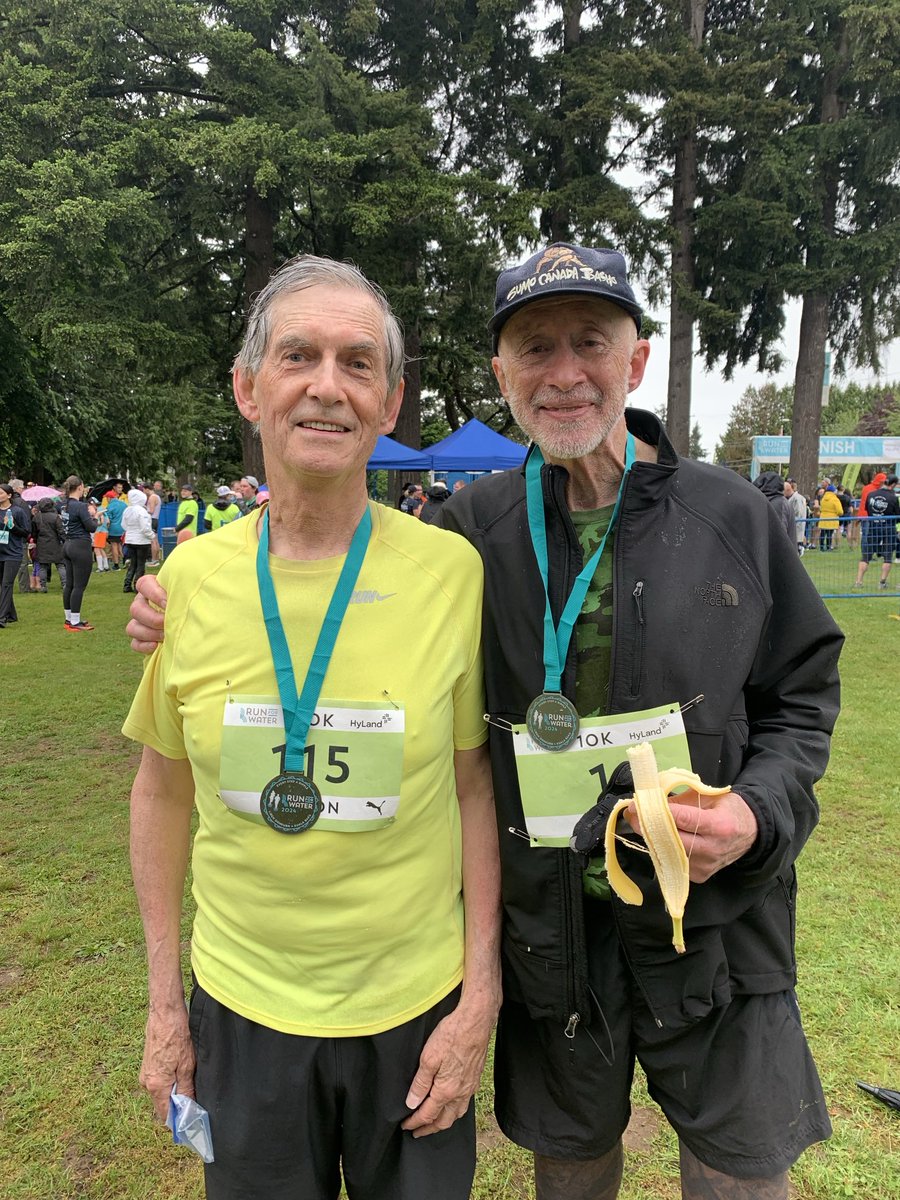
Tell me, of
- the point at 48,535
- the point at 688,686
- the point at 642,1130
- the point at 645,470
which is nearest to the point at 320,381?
the point at 645,470

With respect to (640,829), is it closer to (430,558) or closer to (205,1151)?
(430,558)

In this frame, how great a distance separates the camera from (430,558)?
60.6 inches

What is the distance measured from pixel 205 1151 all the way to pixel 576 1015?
0.76 m

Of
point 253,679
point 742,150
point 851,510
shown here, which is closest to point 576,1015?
point 253,679

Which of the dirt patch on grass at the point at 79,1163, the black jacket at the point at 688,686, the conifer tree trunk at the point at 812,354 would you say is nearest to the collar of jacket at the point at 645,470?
the black jacket at the point at 688,686

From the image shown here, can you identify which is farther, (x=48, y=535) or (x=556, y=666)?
(x=48, y=535)

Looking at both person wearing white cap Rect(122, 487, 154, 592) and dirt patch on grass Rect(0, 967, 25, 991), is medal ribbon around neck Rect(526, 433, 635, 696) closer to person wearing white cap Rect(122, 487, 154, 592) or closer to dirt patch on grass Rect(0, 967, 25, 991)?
dirt patch on grass Rect(0, 967, 25, 991)

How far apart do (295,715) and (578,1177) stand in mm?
1364

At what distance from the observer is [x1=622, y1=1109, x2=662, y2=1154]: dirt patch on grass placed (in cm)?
248

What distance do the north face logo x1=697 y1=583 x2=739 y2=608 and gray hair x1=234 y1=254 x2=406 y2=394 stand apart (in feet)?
2.50

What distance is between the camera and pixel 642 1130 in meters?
2.55

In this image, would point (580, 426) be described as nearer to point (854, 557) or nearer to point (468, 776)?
point (468, 776)

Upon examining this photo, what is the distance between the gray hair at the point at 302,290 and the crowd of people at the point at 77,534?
6.54 meters

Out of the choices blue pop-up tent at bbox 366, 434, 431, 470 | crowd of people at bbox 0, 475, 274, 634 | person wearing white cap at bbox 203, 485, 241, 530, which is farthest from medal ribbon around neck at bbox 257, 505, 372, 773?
blue pop-up tent at bbox 366, 434, 431, 470
